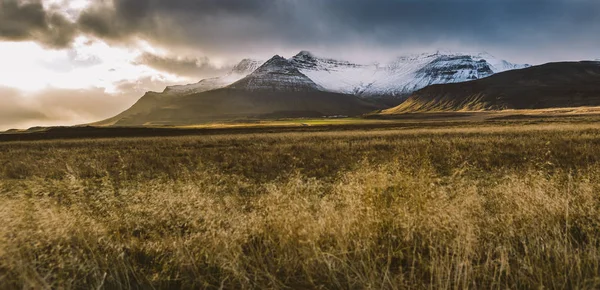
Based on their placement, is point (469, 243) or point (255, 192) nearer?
point (469, 243)

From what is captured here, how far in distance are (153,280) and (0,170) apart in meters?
21.6

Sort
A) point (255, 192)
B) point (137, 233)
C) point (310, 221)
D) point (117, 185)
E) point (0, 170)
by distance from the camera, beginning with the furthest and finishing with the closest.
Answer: point (0, 170), point (117, 185), point (255, 192), point (137, 233), point (310, 221)

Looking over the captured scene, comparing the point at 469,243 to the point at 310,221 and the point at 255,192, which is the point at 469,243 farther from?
the point at 255,192

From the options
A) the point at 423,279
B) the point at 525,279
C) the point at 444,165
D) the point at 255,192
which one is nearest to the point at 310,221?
the point at 423,279

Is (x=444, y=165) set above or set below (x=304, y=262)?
below

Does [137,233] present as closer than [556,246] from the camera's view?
No

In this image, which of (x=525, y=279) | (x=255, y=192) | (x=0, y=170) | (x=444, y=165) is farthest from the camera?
(x=0, y=170)

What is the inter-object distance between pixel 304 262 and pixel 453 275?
1.72 metres

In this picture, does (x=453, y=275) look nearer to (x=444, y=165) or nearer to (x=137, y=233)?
(x=137, y=233)

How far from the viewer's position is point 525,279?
356cm

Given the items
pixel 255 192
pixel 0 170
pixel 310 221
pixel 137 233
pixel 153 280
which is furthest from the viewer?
pixel 0 170

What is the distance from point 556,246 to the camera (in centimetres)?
407

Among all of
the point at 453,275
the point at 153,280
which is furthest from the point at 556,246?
the point at 153,280

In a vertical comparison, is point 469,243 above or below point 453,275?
above
